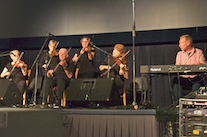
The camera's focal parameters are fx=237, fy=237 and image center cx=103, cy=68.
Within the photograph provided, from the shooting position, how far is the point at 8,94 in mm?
3732

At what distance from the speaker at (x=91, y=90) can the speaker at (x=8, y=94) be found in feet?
3.47

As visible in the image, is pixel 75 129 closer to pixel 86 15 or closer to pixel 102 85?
pixel 102 85

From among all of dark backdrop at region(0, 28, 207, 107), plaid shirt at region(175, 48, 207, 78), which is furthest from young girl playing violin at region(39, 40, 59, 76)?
plaid shirt at region(175, 48, 207, 78)

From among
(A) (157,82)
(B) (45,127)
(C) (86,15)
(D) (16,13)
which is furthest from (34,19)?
(B) (45,127)

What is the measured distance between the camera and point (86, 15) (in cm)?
471

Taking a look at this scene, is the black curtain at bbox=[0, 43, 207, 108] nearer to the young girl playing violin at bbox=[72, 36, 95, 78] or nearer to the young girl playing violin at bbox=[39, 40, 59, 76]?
the young girl playing violin at bbox=[72, 36, 95, 78]

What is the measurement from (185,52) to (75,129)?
96.7 inches

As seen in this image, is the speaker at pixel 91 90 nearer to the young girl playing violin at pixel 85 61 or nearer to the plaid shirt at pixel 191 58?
the young girl playing violin at pixel 85 61

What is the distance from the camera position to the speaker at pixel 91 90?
322 centimetres

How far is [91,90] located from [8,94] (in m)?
1.40

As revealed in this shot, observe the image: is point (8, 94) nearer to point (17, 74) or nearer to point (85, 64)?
point (17, 74)

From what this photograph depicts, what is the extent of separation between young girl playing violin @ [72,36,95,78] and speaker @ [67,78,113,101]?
2.46 feet

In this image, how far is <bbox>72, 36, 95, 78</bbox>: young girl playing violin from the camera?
13.8 ft

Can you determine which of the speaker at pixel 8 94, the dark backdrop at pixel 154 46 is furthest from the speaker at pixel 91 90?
the dark backdrop at pixel 154 46
